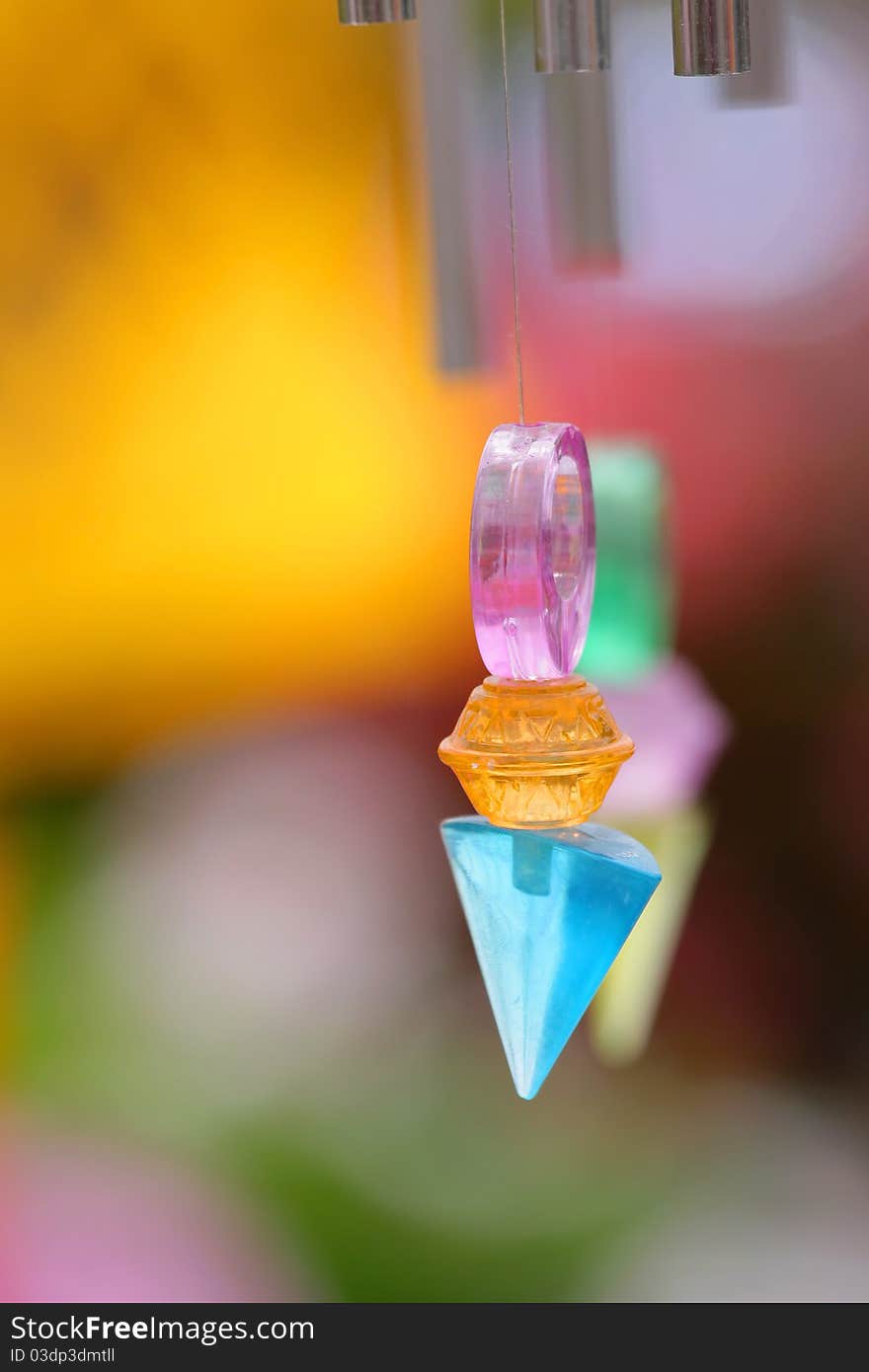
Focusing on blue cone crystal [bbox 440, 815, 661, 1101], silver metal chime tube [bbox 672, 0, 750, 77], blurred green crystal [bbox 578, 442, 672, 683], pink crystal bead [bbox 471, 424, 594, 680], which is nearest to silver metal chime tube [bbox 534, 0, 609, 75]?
silver metal chime tube [bbox 672, 0, 750, 77]

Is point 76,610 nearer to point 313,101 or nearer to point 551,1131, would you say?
point 313,101

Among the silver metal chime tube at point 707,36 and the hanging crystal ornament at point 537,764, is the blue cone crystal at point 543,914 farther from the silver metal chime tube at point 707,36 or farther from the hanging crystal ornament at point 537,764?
the silver metal chime tube at point 707,36

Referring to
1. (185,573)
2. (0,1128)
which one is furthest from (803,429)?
(0,1128)

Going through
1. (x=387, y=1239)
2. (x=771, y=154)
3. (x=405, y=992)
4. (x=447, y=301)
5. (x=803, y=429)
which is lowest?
(x=387, y=1239)

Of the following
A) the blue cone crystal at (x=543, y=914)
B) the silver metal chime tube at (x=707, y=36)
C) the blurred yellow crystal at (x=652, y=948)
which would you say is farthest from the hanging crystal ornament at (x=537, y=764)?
the blurred yellow crystal at (x=652, y=948)

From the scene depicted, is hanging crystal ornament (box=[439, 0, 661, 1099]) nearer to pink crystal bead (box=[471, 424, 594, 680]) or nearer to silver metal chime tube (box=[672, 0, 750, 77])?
pink crystal bead (box=[471, 424, 594, 680])

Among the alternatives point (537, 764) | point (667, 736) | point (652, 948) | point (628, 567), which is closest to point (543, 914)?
point (537, 764)
